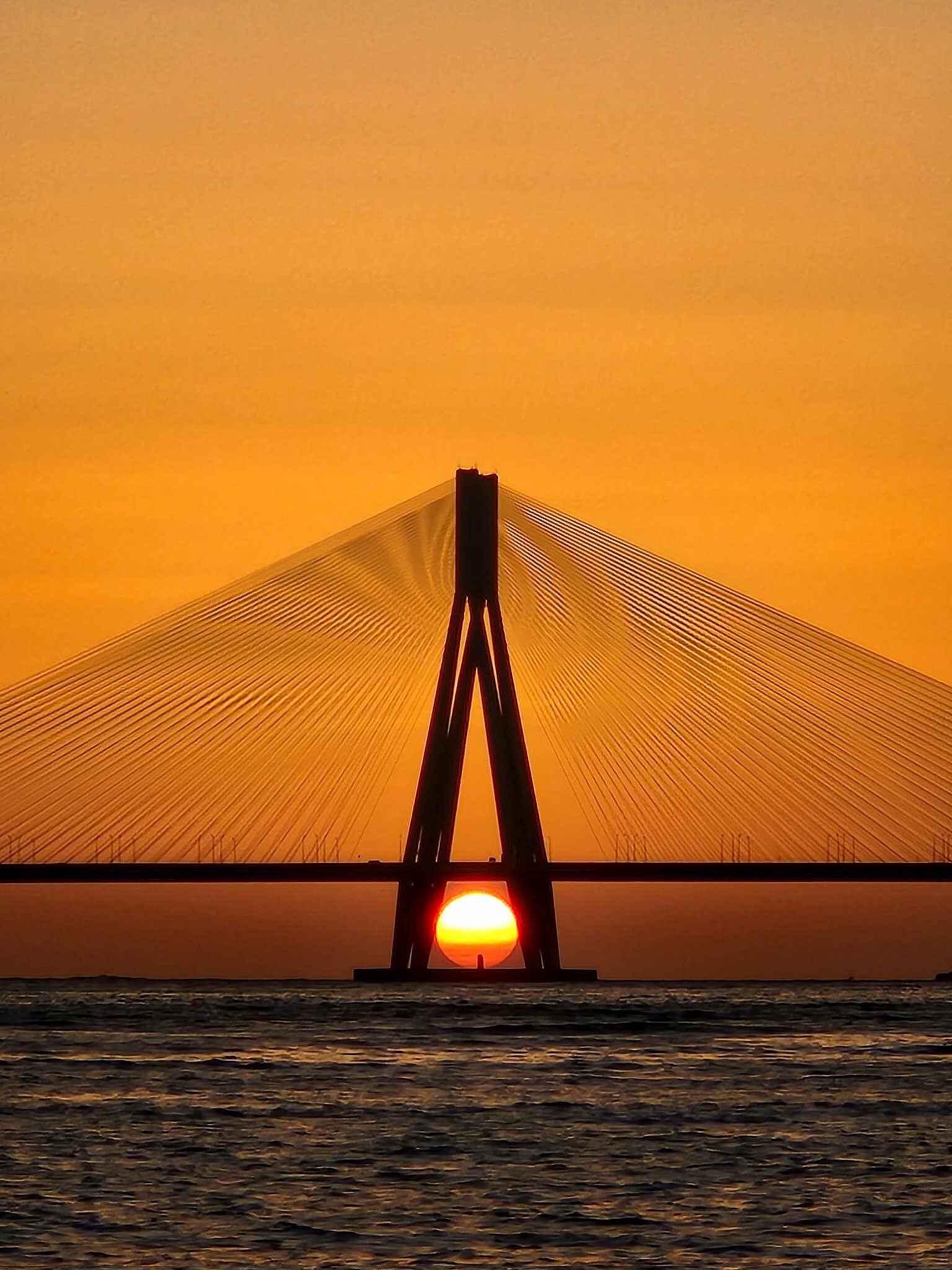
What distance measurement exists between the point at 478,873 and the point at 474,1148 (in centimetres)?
2742

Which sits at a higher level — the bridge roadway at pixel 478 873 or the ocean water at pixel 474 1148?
the bridge roadway at pixel 478 873

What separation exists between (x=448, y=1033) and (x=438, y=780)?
17.6 ft

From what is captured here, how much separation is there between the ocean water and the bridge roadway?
3.47 meters

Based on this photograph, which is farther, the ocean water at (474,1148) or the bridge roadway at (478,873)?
the bridge roadway at (478,873)

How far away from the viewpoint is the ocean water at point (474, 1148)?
1798 centimetres

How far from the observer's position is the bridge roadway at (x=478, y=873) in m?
51.6

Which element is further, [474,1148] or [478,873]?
[478,873]

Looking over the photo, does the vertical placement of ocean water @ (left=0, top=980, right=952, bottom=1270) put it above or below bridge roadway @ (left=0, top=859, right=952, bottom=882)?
below

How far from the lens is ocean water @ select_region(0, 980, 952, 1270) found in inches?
708

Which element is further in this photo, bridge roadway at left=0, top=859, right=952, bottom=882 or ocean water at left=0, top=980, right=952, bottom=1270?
bridge roadway at left=0, top=859, right=952, bottom=882

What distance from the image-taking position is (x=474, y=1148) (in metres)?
24.8

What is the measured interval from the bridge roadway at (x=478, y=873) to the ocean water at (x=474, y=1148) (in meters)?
3.47

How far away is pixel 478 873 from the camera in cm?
5222

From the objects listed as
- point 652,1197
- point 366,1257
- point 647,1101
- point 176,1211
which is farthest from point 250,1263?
point 647,1101
